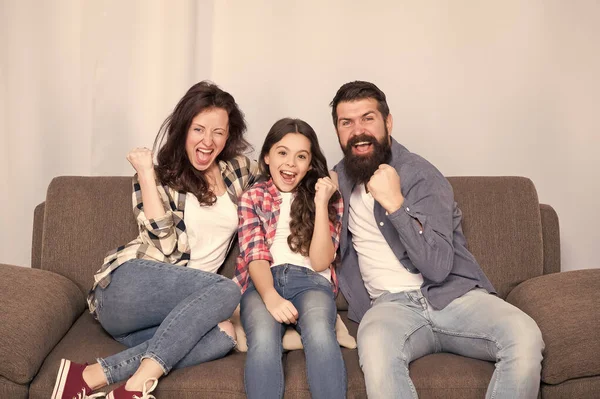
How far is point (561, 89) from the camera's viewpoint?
11.7 ft

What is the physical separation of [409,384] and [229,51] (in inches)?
73.2

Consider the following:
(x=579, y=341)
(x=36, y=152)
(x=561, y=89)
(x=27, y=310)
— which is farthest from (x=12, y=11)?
(x=579, y=341)

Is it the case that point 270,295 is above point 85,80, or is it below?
below

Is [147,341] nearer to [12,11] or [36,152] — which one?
[36,152]

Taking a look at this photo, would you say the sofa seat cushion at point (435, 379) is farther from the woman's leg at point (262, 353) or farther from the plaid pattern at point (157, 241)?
the plaid pattern at point (157, 241)

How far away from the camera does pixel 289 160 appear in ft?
9.09

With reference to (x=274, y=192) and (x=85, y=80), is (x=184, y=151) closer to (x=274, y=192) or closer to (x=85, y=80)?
(x=274, y=192)

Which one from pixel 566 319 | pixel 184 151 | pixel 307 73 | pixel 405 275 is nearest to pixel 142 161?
pixel 184 151

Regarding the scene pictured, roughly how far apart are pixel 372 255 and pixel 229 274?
568mm

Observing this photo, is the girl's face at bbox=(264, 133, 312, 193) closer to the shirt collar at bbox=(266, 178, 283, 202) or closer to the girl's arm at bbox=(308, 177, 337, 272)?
the shirt collar at bbox=(266, 178, 283, 202)

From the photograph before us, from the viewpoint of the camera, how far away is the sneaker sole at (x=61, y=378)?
2260mm

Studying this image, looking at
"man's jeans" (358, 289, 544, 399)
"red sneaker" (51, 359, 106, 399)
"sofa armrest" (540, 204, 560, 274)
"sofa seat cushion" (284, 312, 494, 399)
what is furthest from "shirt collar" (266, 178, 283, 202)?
"sofa armrest" (540, 204, 560, 274)

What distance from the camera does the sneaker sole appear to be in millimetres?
2260

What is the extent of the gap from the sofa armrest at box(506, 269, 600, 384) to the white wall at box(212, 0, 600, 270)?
1.04 m
